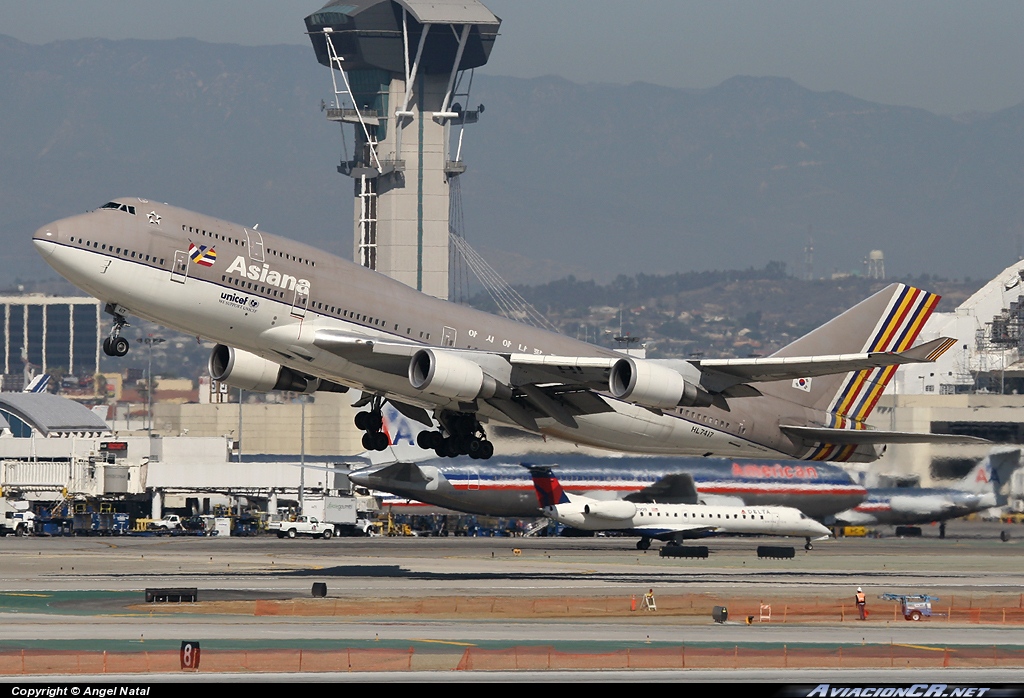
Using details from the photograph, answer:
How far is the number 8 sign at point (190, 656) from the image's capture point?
2994cm

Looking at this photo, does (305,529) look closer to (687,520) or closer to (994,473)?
(687,520)

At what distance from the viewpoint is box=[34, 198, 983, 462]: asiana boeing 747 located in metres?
43.9

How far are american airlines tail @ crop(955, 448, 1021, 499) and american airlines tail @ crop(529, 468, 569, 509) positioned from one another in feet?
78.4

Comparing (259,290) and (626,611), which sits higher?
(259,290)

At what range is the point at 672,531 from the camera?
81625mm

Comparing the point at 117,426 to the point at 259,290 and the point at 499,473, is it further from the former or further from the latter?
the point at 259,290

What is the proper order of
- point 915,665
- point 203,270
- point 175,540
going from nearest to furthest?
point 915,665
point 203,270
point 175,540

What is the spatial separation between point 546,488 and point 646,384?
3465cm

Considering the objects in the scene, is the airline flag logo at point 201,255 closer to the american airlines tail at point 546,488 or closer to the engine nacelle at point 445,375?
the engine nacelle at point 445,375

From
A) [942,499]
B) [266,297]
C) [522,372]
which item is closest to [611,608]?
[522,372]

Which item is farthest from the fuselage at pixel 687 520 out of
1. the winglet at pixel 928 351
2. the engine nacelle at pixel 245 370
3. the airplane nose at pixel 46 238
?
the airplane nose at pixel 46 238

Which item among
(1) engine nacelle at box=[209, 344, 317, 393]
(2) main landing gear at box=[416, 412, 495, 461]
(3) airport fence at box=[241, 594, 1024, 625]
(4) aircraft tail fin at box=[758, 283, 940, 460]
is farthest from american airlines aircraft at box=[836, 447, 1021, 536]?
(1) engine nacelle at box=[209, 344, 317, 393]
